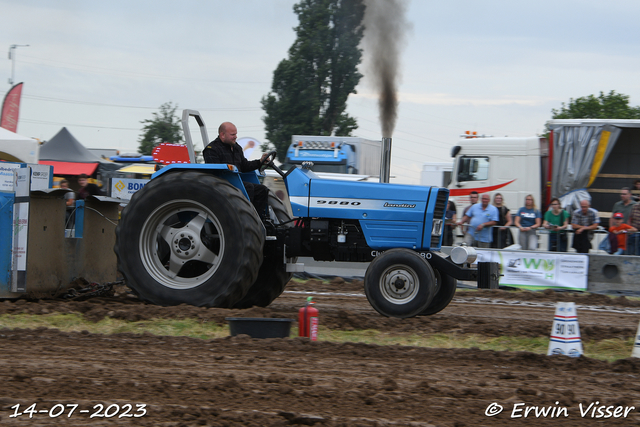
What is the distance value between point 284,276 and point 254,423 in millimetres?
4187

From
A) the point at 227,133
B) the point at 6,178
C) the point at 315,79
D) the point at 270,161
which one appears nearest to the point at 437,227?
the point at 270,161

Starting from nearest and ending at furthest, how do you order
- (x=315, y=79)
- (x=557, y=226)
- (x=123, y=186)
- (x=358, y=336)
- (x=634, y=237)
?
(x=358, y=336)
(x=634, y=237)
(x=557, y=226)
(x=123, y=186)
(x=315, y=79)

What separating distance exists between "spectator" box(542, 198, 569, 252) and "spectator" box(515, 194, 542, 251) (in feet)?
0.60

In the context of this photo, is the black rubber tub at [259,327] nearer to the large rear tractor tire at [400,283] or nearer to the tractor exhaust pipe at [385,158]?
the large rear tractor tire at [400,283]

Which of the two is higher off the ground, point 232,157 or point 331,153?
point 331,153

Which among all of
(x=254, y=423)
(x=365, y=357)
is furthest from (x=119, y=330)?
(x=254, y=423)

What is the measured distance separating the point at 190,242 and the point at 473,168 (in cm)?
1033

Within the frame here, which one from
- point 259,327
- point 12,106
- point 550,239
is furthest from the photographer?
point 12,106

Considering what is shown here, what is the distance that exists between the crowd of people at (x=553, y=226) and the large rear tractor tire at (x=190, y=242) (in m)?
7.02

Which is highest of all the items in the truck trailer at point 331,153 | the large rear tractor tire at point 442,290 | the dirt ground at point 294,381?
the truck trailer at point 331,153

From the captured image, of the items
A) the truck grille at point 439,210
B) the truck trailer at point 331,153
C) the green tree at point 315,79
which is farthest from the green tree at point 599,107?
the truck grille at point 439,210

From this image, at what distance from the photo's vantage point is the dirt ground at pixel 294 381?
3756mm

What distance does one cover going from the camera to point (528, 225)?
12852mm

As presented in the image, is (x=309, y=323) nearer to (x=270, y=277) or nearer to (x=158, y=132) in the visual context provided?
(x=270, y=277)
